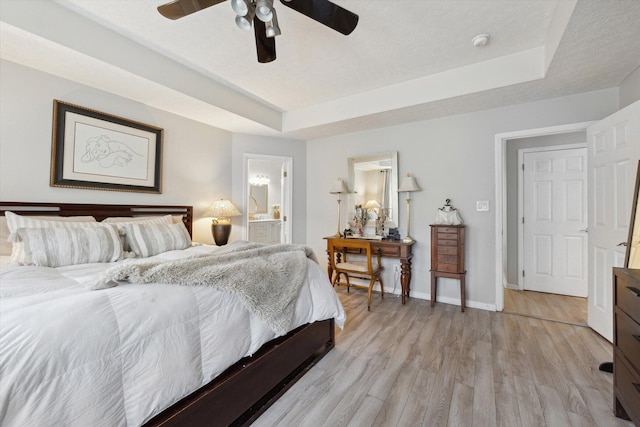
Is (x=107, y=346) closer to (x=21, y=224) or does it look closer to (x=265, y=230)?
(x=21, y=224)

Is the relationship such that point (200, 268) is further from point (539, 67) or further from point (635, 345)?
point (539, 67)

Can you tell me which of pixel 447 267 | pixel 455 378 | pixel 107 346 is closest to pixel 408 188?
pixel 447 267

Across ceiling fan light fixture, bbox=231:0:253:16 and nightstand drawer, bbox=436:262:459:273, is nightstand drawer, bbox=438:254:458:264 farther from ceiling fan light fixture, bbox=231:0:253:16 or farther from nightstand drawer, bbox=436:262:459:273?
ceiling fan light fixture, bbox=231:0:253:16

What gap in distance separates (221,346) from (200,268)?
0.41 metres

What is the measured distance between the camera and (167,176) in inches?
133

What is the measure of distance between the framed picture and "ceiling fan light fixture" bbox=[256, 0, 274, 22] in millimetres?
2170

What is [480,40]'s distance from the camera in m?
2.35

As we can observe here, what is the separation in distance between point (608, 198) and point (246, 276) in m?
3.09

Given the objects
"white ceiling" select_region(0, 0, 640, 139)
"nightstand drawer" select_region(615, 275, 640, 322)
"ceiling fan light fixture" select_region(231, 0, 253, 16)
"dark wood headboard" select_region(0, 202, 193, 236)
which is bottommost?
"nightstand drawer" select_region(615, 275, 640, 322)

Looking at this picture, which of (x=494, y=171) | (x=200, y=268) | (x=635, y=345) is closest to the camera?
(x=635, y=345)

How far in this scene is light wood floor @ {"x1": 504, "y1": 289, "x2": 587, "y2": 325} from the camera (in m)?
2.98

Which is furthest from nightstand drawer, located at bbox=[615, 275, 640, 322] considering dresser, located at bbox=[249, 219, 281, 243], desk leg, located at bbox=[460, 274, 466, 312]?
dresser, located at bbox=[249, 219, 281, 243]

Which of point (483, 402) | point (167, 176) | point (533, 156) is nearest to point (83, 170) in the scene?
point (167, 176)

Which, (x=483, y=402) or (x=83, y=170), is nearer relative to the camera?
(x=483, y=402)
